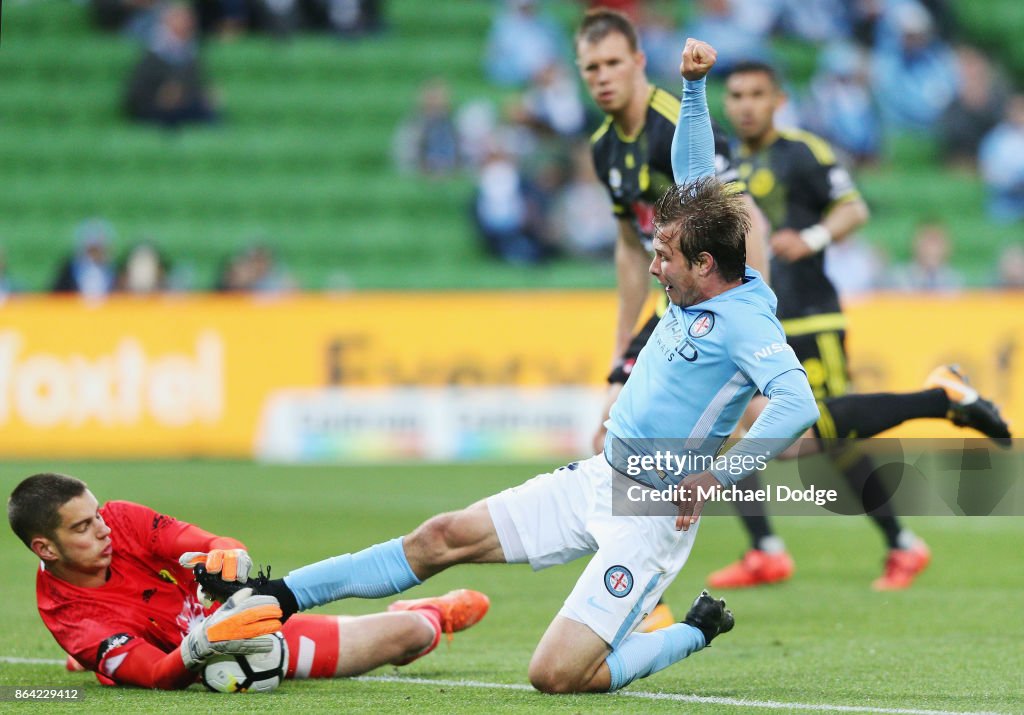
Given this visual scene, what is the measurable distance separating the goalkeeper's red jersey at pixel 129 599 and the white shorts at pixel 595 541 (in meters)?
1.11

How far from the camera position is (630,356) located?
7082mm

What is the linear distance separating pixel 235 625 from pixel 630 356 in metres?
2.42

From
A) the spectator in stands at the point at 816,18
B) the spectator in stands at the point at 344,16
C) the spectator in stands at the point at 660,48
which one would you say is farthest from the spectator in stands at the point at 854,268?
the spectator in stands at the point at 344,16

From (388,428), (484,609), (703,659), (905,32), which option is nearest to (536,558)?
(484,609)

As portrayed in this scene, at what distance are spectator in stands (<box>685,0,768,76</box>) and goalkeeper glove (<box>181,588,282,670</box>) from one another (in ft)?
49.4

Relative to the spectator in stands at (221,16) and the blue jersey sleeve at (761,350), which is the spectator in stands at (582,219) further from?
the blue jersey sleeve at (761,350)

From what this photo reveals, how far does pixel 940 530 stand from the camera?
11.3m

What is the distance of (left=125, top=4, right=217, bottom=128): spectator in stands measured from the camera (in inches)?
787

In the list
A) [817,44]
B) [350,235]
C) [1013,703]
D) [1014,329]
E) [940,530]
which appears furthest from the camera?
[817,44]

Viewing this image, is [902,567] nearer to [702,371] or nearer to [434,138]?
[702,371]

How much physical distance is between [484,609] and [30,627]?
2314mm

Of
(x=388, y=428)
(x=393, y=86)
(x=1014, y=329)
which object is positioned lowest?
(x=388, y=428)

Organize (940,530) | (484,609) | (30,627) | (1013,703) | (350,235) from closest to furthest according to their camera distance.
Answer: (1013,703) < (484,609) < (30,627) < (940,530) < (350,235)

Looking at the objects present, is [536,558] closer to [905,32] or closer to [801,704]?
[801,704]
